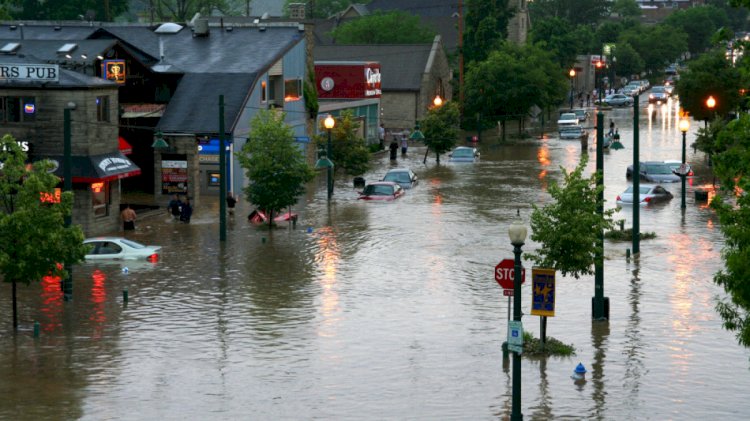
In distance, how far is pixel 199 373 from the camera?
28.9m

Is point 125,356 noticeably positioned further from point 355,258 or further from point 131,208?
point 131,208

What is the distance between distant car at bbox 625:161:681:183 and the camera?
230ft

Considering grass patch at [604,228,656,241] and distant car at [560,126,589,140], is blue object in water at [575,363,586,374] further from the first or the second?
distant car at [560,126,589,140]

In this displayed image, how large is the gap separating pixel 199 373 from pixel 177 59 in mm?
39729

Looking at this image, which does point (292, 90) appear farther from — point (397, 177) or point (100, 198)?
point (100, 198)

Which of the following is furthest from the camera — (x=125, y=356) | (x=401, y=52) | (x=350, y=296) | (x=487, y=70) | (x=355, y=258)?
(x=401, y=52)

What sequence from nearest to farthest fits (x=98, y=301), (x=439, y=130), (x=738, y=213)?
1. (x=738, y=213)
2. (x=98, y=301)
3. (x=439, y=130)

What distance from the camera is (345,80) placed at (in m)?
93.2

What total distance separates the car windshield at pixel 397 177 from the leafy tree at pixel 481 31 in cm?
4835

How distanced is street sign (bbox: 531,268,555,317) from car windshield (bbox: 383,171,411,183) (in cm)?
3744

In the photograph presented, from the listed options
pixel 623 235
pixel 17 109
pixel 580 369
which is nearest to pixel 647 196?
pixel 623 235

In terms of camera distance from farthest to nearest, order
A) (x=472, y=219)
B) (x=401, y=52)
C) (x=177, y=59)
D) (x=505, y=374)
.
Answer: (x=401, y=52)
(x=177, y=59)
(x=472, y=219)
(x=505, y=374)

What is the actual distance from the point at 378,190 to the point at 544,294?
33.2 metres

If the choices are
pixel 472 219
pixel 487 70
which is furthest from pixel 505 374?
pixel 487 70
